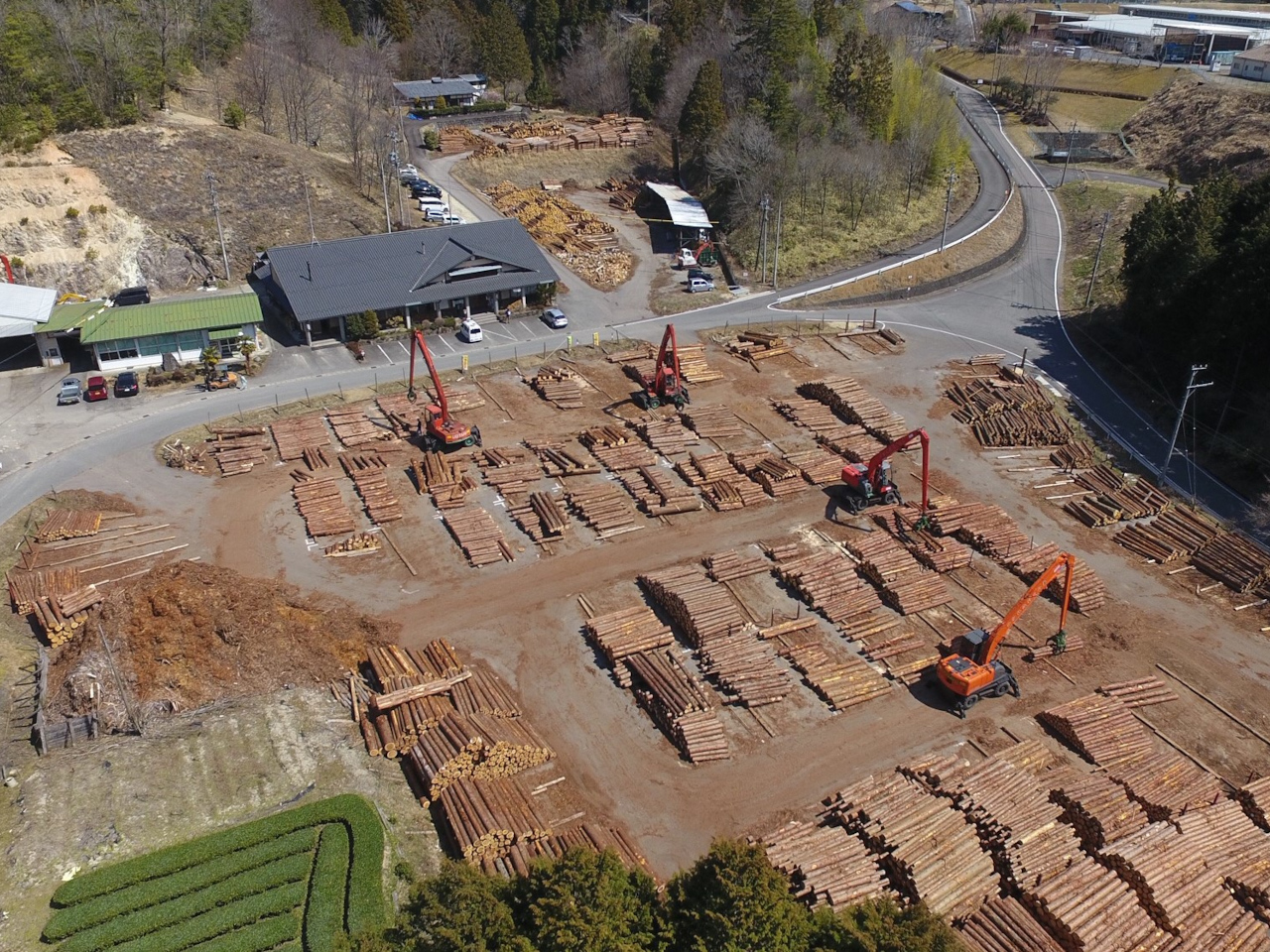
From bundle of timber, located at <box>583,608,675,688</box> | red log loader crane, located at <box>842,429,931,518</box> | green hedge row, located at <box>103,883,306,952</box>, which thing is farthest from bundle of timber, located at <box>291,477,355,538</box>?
red log loader crane, located at <box>842,429,931,518</box>

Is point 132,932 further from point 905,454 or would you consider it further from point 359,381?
point 905,454

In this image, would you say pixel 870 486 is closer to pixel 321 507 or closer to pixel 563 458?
pixel 563 458

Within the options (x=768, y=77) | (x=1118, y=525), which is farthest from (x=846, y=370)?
(x=768, y=77)

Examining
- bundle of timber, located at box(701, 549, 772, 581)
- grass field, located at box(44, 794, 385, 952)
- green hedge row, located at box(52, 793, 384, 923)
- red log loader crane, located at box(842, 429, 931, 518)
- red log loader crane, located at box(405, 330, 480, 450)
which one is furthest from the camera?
red log loader crane, located at box(405, 330, 480, 450)

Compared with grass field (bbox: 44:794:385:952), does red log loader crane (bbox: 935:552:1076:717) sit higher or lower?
higher

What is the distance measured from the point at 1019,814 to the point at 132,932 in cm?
2451

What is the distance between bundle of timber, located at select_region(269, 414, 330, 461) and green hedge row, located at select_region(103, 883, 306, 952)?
25.5 metres

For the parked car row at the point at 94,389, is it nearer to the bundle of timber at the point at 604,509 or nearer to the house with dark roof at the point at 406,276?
the house with dark roof at the point at 406,276

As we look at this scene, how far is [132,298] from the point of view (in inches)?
2415

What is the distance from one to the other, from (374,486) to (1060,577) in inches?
1202

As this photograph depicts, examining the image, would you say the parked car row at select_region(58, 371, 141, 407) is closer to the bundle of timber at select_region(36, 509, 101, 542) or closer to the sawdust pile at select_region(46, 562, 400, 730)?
the bundle of timber at select_region(36, 509, 101, 542)

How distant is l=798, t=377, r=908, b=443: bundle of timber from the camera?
4994 cm

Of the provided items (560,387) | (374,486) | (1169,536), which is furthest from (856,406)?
(374,486)

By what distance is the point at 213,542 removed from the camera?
4088 cm
